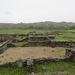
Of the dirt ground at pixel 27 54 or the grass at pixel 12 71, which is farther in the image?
the dirt ground at pixel 27 54

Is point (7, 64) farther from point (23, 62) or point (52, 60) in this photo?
point (52, 60)

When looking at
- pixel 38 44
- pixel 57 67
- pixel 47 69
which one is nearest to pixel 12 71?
pixel 47 69

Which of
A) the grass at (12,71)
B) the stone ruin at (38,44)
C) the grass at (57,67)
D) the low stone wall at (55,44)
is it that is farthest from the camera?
the low stone wall at (55,44)

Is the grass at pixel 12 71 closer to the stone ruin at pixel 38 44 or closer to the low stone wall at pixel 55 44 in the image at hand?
the stone ruin at pixel 38 44

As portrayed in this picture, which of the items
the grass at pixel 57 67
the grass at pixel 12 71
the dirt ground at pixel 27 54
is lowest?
the dirt ground at pixel 27 54

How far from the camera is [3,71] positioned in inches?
275

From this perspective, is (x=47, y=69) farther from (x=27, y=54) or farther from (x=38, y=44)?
(x=38, y=44)

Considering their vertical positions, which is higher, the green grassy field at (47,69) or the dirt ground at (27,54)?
the green grassy field at (47,69)

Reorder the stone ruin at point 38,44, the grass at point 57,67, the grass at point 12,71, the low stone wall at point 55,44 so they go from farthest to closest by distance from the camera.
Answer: the low stone wall at point 55,44, the stone ruin at point 38,44, the grass at point 57,67, the grass at point 12,71

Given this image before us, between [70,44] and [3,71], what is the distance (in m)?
12.6

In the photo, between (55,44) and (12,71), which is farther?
(55,44)

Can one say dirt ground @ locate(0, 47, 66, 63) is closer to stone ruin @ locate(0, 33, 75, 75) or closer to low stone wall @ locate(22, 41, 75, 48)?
stone ruin @ locate(0, 33, 75, 75)

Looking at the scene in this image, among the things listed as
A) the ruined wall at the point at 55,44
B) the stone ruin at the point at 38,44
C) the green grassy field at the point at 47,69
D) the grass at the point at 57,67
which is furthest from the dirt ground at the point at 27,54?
the grass at the point at 57,67

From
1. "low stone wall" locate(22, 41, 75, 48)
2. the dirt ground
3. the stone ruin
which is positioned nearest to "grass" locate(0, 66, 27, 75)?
the stone ruin
